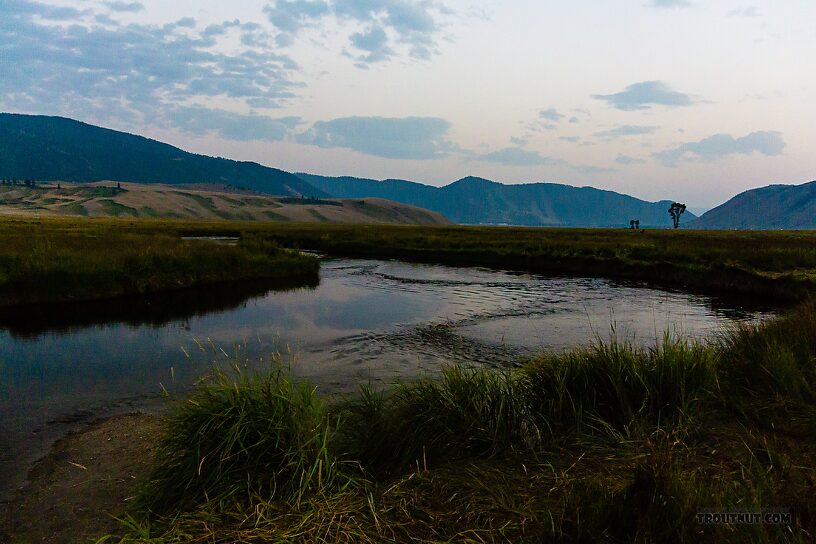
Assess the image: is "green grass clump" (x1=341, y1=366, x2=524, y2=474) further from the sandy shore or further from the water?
the sandy shore

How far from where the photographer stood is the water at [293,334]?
10219 mm

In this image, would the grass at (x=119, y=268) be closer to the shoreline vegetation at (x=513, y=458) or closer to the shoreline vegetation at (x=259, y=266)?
the shoreline vegetation at (x=259, y=266)

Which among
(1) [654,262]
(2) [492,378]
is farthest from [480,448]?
(1) [654,262]

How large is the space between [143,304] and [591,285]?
79.9 feet

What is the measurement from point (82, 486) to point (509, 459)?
5.83 m

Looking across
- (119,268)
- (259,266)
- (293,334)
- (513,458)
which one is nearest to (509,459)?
(513,458)

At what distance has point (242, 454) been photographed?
523cm

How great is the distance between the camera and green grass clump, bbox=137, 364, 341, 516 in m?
4.82

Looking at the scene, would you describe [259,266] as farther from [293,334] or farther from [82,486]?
[82,486]

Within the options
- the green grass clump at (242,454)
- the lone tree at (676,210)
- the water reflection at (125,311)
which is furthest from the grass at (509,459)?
the lone tree at (676,210)

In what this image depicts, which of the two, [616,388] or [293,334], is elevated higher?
[616,388]

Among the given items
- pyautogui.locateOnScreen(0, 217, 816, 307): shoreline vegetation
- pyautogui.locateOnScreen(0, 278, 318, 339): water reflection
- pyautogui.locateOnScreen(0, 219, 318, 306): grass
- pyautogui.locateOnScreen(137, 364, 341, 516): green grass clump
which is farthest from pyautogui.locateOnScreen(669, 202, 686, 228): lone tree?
pyautogui.locateOnScreen(137, 364, 341, 516): green grass clump

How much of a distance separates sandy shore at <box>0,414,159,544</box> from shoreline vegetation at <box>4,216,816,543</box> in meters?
0.31

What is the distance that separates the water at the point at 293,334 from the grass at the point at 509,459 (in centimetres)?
190
